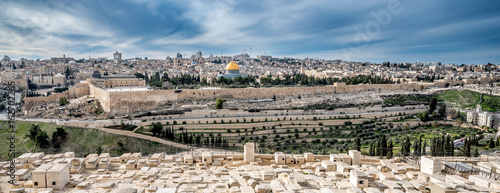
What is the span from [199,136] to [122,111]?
7414 mm

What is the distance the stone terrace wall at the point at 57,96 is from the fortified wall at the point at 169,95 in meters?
1.84

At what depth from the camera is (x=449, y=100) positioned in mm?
26859

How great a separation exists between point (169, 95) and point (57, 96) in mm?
9585

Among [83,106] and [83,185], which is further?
[83,106]

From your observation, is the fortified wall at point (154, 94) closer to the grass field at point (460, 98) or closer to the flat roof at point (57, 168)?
the grass field at point (460, 98)

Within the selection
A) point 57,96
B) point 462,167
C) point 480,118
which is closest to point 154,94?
point 57,96

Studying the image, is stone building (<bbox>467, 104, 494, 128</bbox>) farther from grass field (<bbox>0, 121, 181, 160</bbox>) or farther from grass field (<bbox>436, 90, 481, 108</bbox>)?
grass field (<bbox>0, 121, 181, 160</bbox>)

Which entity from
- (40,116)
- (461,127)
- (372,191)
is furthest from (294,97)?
(372,191)

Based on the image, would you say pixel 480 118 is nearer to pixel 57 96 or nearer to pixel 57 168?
pixel 57 168

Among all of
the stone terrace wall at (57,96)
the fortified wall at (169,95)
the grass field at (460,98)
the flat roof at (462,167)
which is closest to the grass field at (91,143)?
the fortified wall at (169,95)

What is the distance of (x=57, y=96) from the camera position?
79.6ft

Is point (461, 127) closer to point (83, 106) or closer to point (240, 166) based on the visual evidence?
point (240, 166)

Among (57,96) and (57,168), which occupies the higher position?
(57,96)

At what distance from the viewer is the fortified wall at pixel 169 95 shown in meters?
19.6
